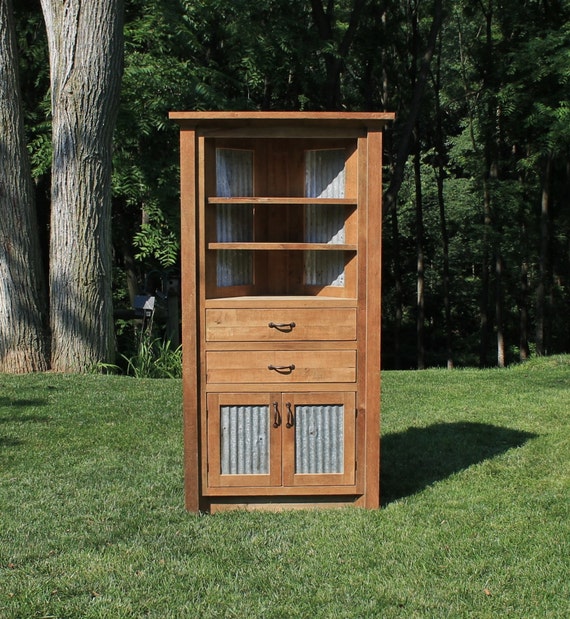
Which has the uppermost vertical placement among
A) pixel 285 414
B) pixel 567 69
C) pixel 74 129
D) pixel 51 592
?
pixel 567 69

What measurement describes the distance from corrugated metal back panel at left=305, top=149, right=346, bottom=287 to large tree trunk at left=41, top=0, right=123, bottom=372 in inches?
207

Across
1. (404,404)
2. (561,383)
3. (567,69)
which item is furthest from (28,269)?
(567,69)

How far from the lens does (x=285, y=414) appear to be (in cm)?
489

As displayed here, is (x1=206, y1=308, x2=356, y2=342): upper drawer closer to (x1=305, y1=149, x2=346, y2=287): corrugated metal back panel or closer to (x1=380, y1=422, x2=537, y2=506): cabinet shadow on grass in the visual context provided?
(x1=305, y1=149, x2=346, y2=287): corrugated metal back panel

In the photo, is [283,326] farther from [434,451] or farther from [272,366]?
[434,451]

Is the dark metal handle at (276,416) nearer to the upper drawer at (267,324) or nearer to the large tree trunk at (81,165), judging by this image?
the upper drawer at (267,324)

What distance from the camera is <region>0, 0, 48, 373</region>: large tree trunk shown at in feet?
32.4

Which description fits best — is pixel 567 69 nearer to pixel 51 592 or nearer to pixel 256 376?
pixel 256 376

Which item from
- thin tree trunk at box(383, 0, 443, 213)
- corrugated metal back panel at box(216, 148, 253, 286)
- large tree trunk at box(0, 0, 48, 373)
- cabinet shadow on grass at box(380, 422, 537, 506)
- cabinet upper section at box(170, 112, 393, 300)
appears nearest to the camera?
cabinet upper section at box(170, 112, 393, 300)

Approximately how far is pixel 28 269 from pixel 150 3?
5.63m

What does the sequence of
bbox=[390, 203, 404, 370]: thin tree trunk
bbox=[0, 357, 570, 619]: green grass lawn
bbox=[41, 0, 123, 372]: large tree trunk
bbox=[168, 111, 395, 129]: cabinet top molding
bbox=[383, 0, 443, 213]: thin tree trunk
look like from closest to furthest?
bbox=[0, 357, 570, 619]: green grass lawn < bbox=[168, 111, 395, 129]: cabinet top molding < bbox=[41, 0, 123, 372]: large tree trunk < bbox=[383, 0, 443, 213]: thin tree trunk < bbox=[390, 203, 404, 370]: thin tree trunk

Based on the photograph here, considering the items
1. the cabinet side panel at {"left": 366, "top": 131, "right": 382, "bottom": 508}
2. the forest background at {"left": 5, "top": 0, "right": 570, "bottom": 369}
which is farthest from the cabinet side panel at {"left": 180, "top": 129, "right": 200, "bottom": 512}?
the forest background at {"left": 5, "top": 0, "right": 570, "bottom": 369}

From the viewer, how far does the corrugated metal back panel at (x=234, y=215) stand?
5.02 metres

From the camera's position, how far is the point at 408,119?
54.2ft
